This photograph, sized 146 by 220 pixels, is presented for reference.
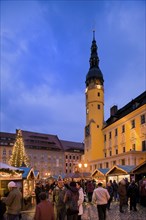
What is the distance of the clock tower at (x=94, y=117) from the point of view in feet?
191

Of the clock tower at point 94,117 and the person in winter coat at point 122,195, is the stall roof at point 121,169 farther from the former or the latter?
the clock tower at point 94,117

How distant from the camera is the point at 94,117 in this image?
2366 inches

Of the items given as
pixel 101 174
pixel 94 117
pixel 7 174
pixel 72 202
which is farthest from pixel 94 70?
pixel 72 202

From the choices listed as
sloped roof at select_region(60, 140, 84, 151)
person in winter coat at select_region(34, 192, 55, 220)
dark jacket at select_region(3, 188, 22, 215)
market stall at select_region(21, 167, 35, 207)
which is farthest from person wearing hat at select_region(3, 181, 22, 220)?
sloped roof at select_region(60, 140, 84, 151)

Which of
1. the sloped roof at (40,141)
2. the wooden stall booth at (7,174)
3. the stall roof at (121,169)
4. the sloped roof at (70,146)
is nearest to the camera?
the wooden stall booth at (7,174)

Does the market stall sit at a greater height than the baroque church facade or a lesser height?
lesser

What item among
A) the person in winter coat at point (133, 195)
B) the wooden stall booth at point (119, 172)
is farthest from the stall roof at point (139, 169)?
the person in winter coat at point (133, 195)

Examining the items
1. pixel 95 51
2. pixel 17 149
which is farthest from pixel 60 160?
pixel 17 149

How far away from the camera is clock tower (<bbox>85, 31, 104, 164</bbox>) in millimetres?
58094

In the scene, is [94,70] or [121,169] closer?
[121,169]

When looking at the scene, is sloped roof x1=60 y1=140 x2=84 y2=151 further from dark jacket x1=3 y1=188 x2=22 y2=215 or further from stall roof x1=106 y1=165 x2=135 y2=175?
dark jacket x1=3 y1=188 x2=22 y2=215

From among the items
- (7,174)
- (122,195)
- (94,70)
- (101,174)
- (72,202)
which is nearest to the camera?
(72,202)

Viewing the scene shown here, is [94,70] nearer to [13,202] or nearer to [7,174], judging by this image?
[7,174]

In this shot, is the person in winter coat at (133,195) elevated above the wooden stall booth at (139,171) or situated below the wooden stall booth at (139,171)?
below
